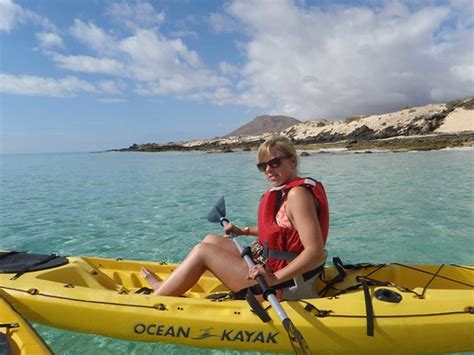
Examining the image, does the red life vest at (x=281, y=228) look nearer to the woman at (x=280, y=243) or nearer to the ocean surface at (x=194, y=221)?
the woman at (x=280, y=243)

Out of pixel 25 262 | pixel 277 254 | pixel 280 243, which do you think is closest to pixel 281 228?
pixel 280 243

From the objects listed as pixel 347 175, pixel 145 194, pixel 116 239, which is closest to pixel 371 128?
pixel 347 175

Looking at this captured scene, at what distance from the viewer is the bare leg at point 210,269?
135 inches

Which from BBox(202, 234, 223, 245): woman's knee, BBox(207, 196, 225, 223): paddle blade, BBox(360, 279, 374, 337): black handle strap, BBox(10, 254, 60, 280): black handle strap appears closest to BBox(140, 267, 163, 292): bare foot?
BBox(202, 234, 223, 245): woman's knee

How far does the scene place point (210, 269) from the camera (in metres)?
3.49

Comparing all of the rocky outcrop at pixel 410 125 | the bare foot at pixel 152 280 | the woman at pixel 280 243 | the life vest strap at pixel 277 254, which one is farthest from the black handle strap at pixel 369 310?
the rocky outcrop at pixel 410 125

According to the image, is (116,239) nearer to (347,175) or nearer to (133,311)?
(133,311)

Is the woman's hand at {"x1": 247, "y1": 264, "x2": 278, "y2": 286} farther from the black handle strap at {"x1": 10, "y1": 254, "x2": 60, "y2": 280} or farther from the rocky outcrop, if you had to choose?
the rocky outcrop

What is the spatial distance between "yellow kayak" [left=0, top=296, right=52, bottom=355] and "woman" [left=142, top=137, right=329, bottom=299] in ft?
3.50

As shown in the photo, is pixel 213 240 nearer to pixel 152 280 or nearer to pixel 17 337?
pixel 152 280

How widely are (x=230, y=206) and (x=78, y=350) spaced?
793cm

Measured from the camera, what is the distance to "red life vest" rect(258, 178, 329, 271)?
307 centimetres

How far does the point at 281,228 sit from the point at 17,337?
2132 mm

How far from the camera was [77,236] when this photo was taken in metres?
8.37
